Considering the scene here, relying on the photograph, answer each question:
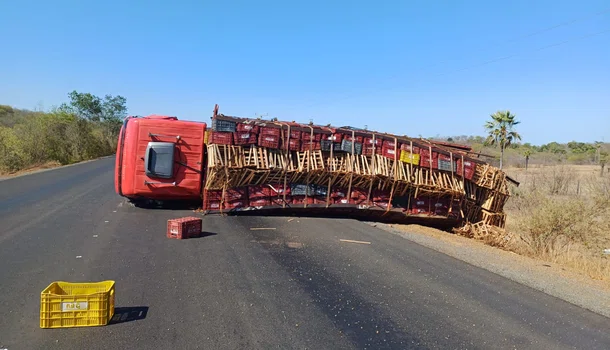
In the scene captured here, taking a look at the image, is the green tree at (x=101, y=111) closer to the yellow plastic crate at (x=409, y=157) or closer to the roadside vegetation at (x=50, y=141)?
the roadside vegetation at (x=50, y=141)

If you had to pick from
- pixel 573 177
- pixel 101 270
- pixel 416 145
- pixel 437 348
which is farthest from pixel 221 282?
pixel 573 177

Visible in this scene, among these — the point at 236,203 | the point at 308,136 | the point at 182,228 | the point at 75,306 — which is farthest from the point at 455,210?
the point at 75,306

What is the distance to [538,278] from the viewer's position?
8.05 meters

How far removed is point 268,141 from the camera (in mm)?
12922

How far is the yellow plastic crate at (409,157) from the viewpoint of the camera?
13.9m

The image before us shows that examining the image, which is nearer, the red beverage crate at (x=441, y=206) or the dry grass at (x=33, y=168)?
the red beverage crate at (x=441, y=206)

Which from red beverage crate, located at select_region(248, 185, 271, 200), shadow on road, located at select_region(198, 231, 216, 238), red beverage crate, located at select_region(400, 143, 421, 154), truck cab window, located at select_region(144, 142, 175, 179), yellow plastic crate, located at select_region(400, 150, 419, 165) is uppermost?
red beverage crate, located at select_region(400, 143, 421, 154)

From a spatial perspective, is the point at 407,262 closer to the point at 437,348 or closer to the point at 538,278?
the point at 538,278

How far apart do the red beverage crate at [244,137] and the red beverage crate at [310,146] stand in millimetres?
1584

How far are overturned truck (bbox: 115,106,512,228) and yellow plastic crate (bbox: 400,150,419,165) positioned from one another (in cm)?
3

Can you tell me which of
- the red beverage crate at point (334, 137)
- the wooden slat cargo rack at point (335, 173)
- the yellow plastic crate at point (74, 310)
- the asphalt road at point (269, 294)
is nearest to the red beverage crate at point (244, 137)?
the wooden slat cargo rack at point (335, 173)

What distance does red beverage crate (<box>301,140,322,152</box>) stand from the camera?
13.3 metres

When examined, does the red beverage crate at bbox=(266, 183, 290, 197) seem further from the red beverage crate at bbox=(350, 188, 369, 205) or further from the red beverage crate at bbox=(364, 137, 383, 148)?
the red beverage crate at bbox=(364, 137, 383, 148)

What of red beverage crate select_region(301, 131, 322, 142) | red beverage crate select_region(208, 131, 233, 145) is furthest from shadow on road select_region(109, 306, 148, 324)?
red beverage crate select_region(301, 131, 322, 142)
